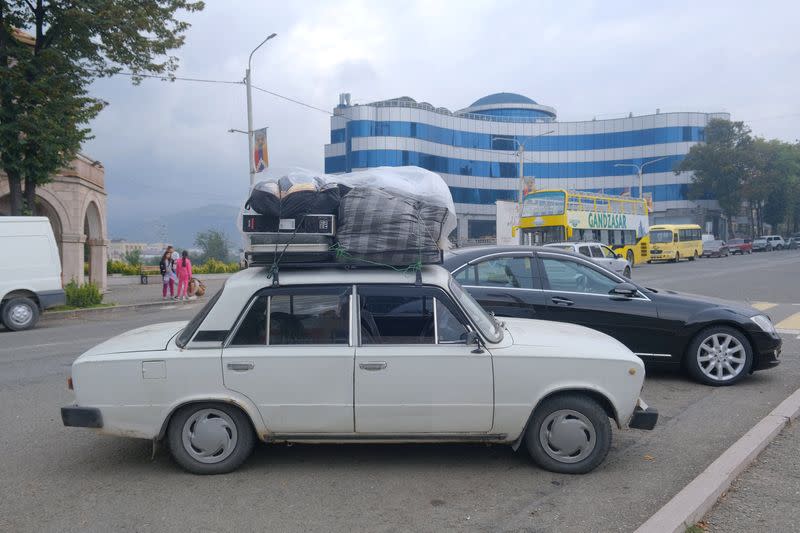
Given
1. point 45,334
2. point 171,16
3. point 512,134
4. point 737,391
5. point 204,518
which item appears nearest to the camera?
point 204,518

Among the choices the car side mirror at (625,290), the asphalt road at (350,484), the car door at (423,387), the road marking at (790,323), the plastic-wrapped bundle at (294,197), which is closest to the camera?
the asphalt road at (350,484)

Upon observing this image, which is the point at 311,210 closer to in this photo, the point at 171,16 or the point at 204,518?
the point at 204,518

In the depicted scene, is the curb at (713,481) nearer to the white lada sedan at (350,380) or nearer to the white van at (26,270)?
the white lada sedan at (350,380)

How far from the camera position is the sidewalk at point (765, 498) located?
4.02m

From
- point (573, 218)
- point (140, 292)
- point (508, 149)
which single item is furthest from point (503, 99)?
point (140, 292)

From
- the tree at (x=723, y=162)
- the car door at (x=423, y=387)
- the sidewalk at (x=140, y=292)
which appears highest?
the tree at (x=723, y=162)

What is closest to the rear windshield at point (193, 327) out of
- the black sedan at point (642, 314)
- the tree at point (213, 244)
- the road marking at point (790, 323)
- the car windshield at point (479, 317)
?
the car windshield at point (479, 317)

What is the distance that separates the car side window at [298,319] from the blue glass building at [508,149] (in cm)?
6301

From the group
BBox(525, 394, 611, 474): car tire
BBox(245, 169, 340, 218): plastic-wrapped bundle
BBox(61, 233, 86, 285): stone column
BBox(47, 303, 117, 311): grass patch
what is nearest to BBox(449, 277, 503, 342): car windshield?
BBox(525, 394, 611, 474): car tire

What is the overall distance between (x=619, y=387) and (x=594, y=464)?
1.95ft

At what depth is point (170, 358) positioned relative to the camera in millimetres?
4742

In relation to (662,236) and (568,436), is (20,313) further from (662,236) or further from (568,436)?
(662,236)

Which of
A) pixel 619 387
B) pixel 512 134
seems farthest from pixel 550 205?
pixel 512 134

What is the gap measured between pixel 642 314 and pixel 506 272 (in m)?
1.59
